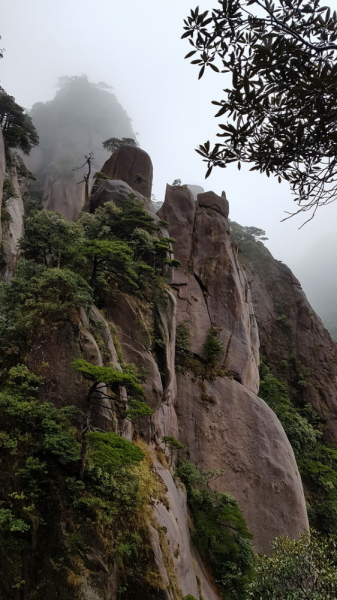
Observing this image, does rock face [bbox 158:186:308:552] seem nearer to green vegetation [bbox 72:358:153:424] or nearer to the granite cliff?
the granite cliff

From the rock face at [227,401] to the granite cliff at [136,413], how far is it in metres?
0.07

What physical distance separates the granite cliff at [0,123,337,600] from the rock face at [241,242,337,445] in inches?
19.8

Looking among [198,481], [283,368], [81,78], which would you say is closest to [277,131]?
[198,481]

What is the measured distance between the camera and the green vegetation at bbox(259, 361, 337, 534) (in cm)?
1747

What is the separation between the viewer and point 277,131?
3367mm

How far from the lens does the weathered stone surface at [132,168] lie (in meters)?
23.2

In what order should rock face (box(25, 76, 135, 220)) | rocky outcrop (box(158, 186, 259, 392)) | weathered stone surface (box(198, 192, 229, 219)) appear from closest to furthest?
rocky outcrop (box(158, 186, 259, 392))
weathered stone surface (box(198, 192, 229, 219))
rock face (box(25, 76, 135, 220))

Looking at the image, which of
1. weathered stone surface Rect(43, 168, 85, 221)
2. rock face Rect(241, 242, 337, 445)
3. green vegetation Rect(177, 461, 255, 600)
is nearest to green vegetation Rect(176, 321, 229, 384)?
green vegetation Rect(177, 461, 255, 600)

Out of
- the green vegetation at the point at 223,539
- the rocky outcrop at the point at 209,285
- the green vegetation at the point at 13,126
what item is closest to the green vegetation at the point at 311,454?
the rocky outcrop at the point at 209,285

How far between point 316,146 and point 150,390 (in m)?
9.42

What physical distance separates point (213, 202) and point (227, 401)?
1446cm

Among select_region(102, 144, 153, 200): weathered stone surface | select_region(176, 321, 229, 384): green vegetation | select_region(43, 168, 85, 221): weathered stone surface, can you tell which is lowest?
select_region(176, 321, 229, 384): green vegetation

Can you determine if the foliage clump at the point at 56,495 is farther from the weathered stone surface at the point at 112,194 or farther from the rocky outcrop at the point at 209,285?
the weathered stone surface at the point at 112,194

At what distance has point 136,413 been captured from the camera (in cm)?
697
